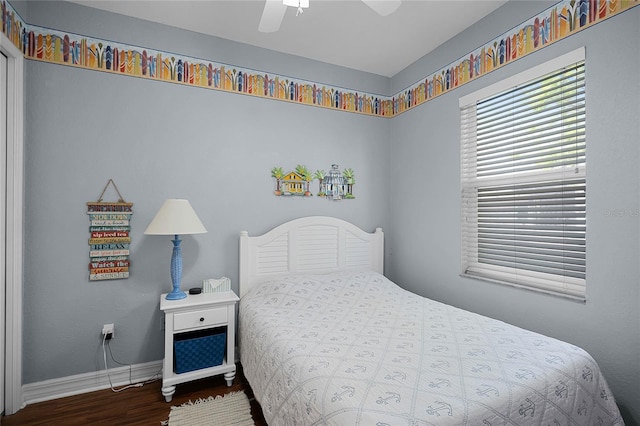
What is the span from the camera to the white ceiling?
223 centimetres

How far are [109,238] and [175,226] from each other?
0.56m

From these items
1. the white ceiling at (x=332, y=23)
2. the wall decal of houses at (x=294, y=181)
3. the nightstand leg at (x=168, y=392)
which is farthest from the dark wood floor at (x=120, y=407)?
the white ceiling at (x=332, y=23)

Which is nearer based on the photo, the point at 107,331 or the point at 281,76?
the point at 107,331

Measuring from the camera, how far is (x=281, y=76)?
2.86 metres

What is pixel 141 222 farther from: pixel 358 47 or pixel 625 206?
pixel 625 206

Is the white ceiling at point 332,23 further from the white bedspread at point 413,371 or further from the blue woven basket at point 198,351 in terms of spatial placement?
the blue woven basket at point 198,351

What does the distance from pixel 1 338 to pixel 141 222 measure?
3.34ft

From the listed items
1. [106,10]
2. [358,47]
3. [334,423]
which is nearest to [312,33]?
[358,47]

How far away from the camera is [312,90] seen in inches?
117

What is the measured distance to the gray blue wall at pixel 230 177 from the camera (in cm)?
168

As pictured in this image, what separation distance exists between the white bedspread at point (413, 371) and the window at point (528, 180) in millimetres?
507

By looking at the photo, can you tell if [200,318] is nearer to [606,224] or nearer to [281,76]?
[281,76]

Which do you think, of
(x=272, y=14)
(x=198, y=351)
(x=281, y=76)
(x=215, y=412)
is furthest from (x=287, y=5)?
(x=215, y=412)

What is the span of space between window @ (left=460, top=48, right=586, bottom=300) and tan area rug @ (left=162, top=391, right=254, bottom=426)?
1.88 meters
